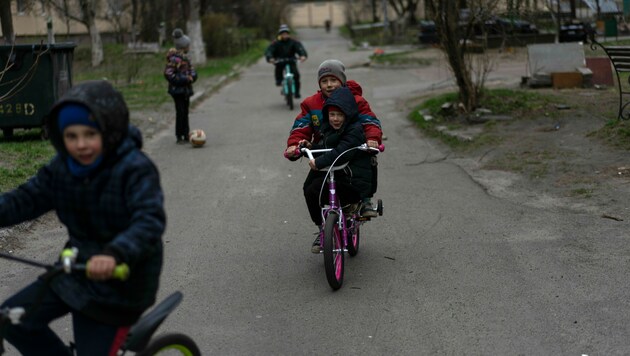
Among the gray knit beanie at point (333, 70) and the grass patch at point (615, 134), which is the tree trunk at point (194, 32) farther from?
the gray knit beanie at point (333, 70)

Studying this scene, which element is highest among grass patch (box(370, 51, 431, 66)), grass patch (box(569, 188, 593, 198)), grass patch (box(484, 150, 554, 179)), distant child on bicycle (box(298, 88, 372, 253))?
grass patch (box(370, 51, 431, 66))

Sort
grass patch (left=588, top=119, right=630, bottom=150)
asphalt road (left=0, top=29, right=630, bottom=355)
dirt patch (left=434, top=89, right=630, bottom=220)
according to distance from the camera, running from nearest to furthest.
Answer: asphalt road (left=0, top=29, right=630, bottom=355)
dirt patch (left=434, top=89, right=630, bottom=220)
grass patch (left=588, top=119, right=630, bottom=150)

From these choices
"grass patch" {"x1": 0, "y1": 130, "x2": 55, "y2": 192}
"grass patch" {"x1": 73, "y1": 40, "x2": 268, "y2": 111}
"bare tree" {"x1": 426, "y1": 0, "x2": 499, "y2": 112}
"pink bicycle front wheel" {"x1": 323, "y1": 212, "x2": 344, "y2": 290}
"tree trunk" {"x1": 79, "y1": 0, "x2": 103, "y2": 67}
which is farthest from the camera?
"tree trunk" {"x1": 79, "y1": 0, "x2": 103, "y2": 67}

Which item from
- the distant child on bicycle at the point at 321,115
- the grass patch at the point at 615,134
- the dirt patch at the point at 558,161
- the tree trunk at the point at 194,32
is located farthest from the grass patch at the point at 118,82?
the grass patch at the point at 615,134

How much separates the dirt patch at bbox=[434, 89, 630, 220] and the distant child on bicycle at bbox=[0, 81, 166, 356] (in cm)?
574

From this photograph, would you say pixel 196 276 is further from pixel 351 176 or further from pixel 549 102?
pixel 549 102

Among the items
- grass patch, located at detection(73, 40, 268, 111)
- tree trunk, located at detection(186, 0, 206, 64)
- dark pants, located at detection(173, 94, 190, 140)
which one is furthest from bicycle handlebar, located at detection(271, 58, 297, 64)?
tree trunk, located at detection(186, 0, 206, 64)

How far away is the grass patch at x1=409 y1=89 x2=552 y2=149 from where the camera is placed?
13360 mm

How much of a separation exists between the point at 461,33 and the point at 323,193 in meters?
8.99

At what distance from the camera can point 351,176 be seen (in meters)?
6.74

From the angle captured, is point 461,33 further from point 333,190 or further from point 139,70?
point 139,70

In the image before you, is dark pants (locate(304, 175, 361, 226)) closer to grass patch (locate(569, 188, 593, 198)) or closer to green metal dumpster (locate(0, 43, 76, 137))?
grass patch (locate(569, 188, 593, 198))

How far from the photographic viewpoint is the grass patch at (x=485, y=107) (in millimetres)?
13360

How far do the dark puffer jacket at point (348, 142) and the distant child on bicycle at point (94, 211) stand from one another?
309 cm
